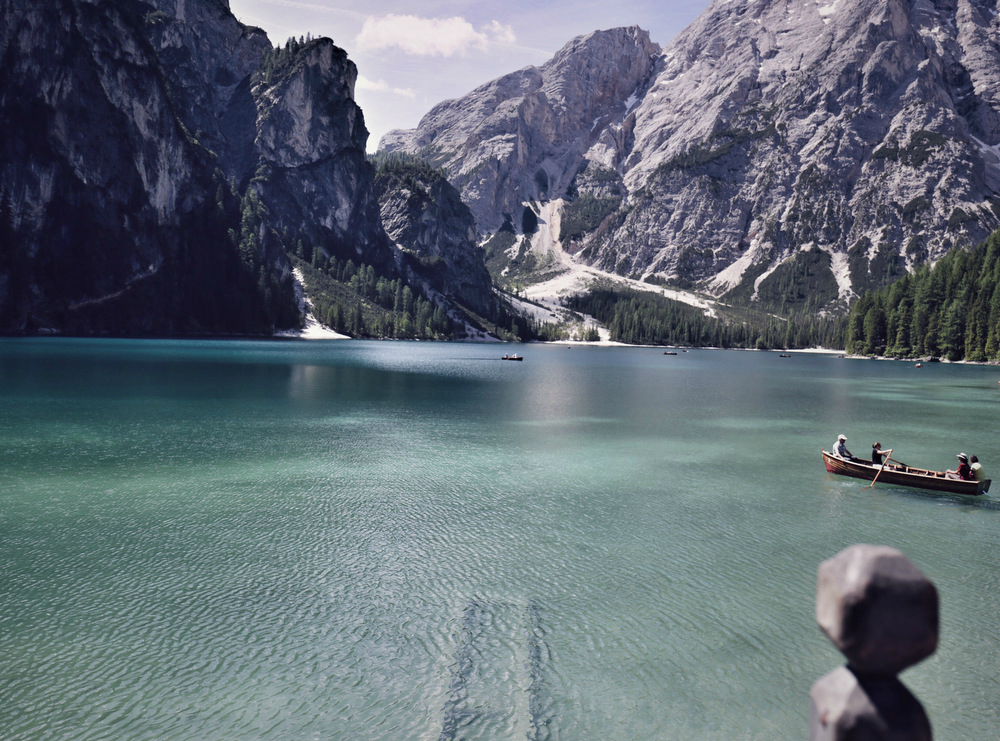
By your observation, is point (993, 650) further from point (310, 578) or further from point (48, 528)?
point (48, 528)

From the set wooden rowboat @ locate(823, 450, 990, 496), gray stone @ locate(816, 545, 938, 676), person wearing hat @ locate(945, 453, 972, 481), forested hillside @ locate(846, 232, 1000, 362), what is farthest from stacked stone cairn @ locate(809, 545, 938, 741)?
forested hillside @ locate(846, 232, 1000, 362)

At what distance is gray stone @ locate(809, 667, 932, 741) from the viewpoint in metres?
3.21

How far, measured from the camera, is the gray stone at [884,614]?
328 cm

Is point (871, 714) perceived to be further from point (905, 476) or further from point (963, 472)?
point (963, 472)

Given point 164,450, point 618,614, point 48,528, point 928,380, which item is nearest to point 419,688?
point 618,614

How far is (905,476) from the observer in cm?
3653

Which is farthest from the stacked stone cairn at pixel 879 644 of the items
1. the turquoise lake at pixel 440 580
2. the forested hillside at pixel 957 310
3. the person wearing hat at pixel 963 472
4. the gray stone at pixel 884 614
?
the forested hillside at pixel 957 310

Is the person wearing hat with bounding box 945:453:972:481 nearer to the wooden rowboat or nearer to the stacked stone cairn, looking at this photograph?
the wooden rowboat

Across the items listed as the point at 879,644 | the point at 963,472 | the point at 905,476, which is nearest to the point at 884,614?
the point at 879,644

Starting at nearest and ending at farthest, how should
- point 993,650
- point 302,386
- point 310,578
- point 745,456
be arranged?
point 993,650
point 310,578
point 745,456
point 302,386

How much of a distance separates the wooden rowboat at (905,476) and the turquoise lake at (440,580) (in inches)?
25.2

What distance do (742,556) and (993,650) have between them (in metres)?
8.24

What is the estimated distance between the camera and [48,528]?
80.7 feet

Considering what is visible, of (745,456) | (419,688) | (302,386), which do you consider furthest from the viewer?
(302,386)
